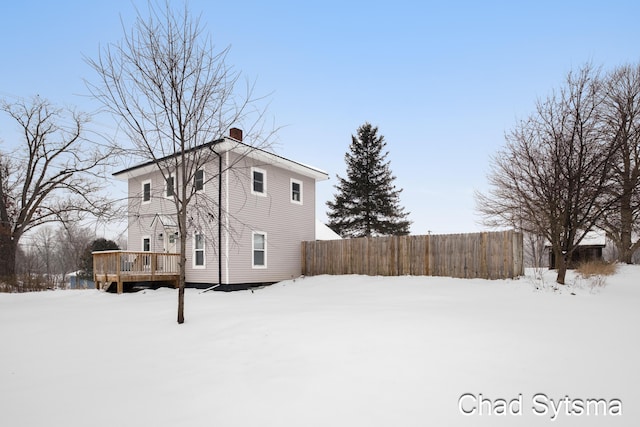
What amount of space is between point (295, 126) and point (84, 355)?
20.0ft

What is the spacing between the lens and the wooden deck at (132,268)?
13367 millimetres

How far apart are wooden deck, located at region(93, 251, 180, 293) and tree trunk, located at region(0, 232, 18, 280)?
652cm

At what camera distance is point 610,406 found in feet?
10.8

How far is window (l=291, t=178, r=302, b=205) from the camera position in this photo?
17047mm

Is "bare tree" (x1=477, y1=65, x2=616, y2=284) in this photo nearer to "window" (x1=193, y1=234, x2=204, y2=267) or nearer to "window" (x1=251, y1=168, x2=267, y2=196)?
"window" (x1=251, y1=168, x2=267, y2=196)

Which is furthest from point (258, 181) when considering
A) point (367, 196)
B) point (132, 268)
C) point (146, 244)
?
point (367, 196)

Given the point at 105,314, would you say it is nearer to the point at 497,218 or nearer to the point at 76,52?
the point at 76,52

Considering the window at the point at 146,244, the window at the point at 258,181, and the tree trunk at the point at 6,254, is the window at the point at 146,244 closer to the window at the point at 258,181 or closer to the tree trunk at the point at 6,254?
the window at the point at 258,181

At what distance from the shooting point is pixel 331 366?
14.2ft

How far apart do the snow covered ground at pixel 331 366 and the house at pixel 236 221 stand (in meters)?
5.42

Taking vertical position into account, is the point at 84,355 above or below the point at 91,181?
below

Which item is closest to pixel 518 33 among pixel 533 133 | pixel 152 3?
pixel 533 133

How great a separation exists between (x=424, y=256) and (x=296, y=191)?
7005 millimetres

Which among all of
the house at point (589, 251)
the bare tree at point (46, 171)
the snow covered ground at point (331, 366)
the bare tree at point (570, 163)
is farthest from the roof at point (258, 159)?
the house at point (589, 251)
